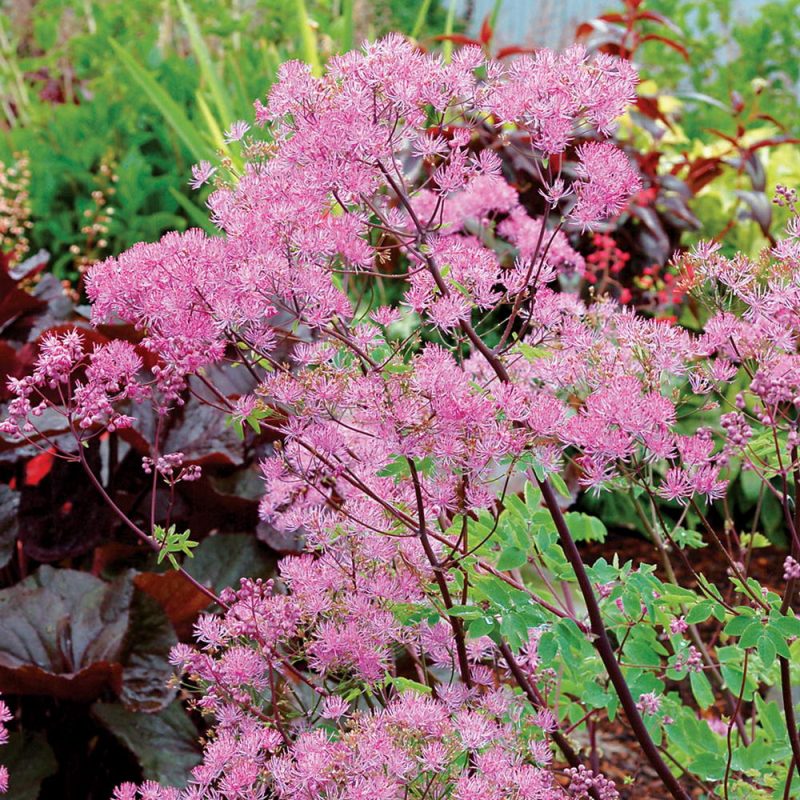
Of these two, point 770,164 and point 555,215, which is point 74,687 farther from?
point 770,164

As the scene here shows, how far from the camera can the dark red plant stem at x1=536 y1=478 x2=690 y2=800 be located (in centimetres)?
114

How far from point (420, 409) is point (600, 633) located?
35cm

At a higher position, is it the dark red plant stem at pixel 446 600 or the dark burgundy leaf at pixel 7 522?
the dark red plant stem at pixel 446 600

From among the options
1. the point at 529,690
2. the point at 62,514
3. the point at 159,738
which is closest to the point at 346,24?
the point at 62,514

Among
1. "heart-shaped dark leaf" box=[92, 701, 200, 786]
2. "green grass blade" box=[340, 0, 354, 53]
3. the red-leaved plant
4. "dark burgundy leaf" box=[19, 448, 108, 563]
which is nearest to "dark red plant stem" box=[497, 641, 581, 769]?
the red-leaved plant

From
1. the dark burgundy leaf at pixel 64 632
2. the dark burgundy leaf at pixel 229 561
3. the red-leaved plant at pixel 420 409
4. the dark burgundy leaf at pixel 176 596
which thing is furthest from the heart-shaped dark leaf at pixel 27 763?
the red-leaved plant at pixel 420 409

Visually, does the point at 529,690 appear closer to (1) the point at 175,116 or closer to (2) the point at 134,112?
(1) the point at 175,116

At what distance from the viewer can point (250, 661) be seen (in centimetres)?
116

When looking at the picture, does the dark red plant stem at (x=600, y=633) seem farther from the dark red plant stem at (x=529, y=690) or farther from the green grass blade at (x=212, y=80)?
the green grass blade at (x=212, y=80)

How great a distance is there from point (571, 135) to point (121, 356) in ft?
1.79

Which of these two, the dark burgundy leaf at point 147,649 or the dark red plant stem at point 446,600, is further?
the dark burgundy leaf at point 147,649

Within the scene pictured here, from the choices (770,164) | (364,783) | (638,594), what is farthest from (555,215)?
(364,783)

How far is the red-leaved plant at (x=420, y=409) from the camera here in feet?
3.43

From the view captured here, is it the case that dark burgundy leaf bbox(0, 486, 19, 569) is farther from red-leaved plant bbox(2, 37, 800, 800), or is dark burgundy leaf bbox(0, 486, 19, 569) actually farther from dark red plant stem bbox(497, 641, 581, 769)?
dark red plant stem bbox(497, 641, 581, 769)
